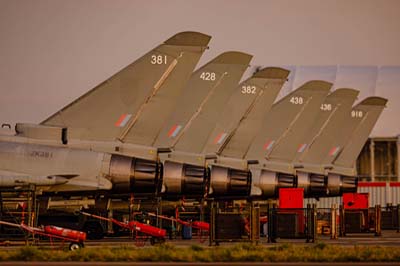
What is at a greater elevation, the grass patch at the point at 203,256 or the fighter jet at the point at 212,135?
the fighter jet at the point at 212,135

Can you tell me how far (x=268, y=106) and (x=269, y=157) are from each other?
14.8 ft

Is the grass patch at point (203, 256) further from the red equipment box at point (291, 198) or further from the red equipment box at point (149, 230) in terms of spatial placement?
the red equipment box at point (291, 198)

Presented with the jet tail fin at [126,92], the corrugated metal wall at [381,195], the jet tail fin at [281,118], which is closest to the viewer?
the jet tail fin at [126,92]

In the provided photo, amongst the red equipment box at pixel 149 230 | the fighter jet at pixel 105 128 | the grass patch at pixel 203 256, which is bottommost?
the grass patch at pixel 203 256

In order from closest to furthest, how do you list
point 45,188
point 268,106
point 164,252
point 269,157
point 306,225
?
point 164,252
point 45,188
point 306,225
point 268,106
point 269,157

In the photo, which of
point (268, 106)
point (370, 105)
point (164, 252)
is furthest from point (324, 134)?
point (164, 252)

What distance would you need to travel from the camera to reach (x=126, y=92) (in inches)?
1457

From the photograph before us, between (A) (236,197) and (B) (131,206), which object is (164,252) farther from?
(A) (236,197)

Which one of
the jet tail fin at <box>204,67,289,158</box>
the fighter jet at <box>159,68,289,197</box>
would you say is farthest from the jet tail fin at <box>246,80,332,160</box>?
the fighter jet at <box>159,68,289,197</box>

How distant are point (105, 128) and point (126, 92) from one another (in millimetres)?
1526

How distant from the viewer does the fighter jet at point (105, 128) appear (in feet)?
114

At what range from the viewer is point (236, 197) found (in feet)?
145

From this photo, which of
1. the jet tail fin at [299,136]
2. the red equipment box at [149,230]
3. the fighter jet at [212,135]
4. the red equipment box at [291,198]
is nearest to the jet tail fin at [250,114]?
the fighter jet at [212,135]

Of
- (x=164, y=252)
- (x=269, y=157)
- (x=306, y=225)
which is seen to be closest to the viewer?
(x=164, y=252)
